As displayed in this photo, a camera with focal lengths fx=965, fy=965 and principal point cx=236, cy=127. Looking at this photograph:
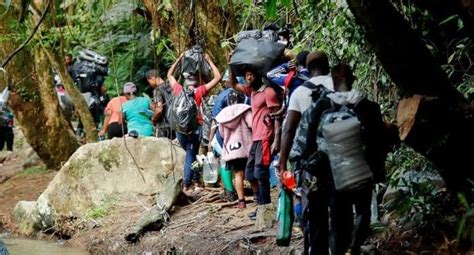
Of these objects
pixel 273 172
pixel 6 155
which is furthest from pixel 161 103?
pixel 6 155

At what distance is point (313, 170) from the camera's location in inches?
293

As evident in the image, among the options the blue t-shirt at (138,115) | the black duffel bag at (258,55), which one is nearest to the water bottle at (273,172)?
the black duffel bag at (258,55)

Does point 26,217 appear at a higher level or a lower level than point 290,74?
lower

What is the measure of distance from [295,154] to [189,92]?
4.74 m

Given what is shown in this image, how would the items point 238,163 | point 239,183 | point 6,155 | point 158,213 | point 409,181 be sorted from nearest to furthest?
point 409,181, point 238,163, point 239,183, point 158,213, point 6,155

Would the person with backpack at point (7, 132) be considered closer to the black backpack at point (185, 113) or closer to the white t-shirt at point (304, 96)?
the black backpack at point (185, 113)

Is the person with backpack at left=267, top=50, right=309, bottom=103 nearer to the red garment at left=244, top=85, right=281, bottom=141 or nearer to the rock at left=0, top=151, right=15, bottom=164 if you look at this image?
the red garment at left=244, top=85, right=281, bottom=141

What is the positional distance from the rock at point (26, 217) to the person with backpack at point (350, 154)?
260 inches

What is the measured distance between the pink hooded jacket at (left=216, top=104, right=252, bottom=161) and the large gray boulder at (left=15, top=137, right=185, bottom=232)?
2.17 metres

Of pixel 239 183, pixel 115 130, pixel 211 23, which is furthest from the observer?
pixel 115 130

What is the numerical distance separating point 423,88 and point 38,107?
11.4m

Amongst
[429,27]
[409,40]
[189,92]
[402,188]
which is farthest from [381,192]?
[189,92]

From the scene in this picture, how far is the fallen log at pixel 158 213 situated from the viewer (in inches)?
438

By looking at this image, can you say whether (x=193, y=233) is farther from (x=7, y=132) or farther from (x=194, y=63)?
(x=7, y=132)
